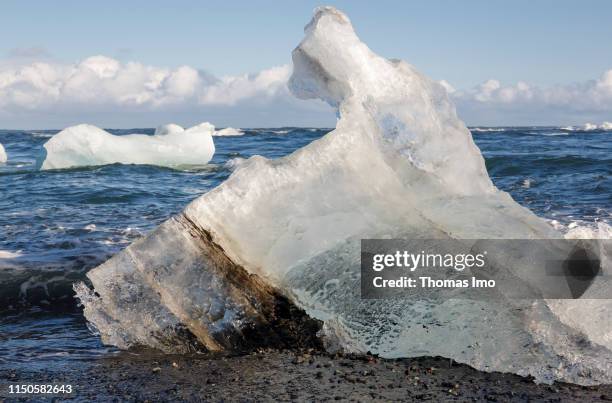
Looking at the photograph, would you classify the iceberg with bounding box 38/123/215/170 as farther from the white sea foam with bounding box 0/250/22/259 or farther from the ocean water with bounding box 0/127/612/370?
the white sea foam with bounding box 0/250/22/259

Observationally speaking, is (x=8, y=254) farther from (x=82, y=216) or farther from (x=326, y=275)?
(x=326, y=275)

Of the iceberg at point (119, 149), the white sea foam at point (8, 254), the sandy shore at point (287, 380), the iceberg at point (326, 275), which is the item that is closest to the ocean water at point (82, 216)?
the white sea foam at point (8, 254)

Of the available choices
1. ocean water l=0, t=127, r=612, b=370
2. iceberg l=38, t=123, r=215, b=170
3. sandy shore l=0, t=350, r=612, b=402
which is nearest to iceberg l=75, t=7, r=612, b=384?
sandy shore l=0, t=350, r=612, b=402

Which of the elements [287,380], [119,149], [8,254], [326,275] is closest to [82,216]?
[8,254]

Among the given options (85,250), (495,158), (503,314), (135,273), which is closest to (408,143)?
(503,314)

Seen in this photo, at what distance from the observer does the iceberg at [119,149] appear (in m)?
18.8

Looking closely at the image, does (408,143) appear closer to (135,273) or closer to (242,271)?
(242,271)

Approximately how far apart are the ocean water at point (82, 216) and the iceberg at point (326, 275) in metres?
0.57

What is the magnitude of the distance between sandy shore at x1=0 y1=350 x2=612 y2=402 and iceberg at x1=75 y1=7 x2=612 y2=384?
14 centimetres

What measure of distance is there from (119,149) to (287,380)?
1708 cm

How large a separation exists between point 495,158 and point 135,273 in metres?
13.7

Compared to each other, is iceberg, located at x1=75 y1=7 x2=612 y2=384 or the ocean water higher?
iceberg, located at x1=75 y1=7 x2=612 y2=384

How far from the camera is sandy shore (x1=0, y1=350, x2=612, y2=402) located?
314 centimetres

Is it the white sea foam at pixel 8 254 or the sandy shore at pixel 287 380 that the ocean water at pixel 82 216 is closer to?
the white sea foam at pixel 8 254
